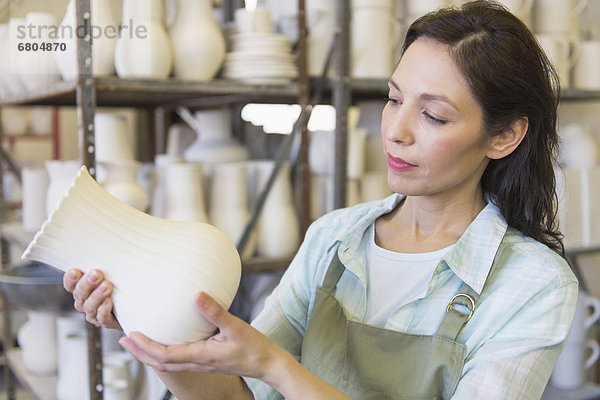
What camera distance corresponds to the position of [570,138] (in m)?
2.34

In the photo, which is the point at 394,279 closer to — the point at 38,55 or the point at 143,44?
the point at 143,44

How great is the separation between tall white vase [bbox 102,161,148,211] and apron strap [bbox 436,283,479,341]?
880 millimetres

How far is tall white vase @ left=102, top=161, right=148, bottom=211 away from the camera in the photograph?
154cm

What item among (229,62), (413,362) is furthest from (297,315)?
(229,62)

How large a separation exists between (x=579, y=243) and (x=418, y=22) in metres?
1.48

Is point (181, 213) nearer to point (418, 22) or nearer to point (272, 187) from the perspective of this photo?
point (272, 187)

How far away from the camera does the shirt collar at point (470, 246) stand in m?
0.98

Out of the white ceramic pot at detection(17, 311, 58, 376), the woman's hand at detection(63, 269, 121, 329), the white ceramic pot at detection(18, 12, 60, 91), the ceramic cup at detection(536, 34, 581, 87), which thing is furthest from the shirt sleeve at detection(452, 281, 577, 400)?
the white ceramic pot at detection(17, 311, 58, 376)

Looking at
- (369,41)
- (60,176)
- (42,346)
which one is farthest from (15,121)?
(369,41)

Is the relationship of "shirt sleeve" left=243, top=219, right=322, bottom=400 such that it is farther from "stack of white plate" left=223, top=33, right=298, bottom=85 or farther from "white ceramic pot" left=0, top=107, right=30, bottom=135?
"white ceramic pot" left=0, top=107, right=30, bottom=135

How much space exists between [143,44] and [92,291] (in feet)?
2.70

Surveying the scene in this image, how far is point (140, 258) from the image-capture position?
0.85 m

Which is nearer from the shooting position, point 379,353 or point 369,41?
point 379,353

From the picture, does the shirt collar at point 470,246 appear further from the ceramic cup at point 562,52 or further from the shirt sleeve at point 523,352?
the ceramic cup at point 562,52
